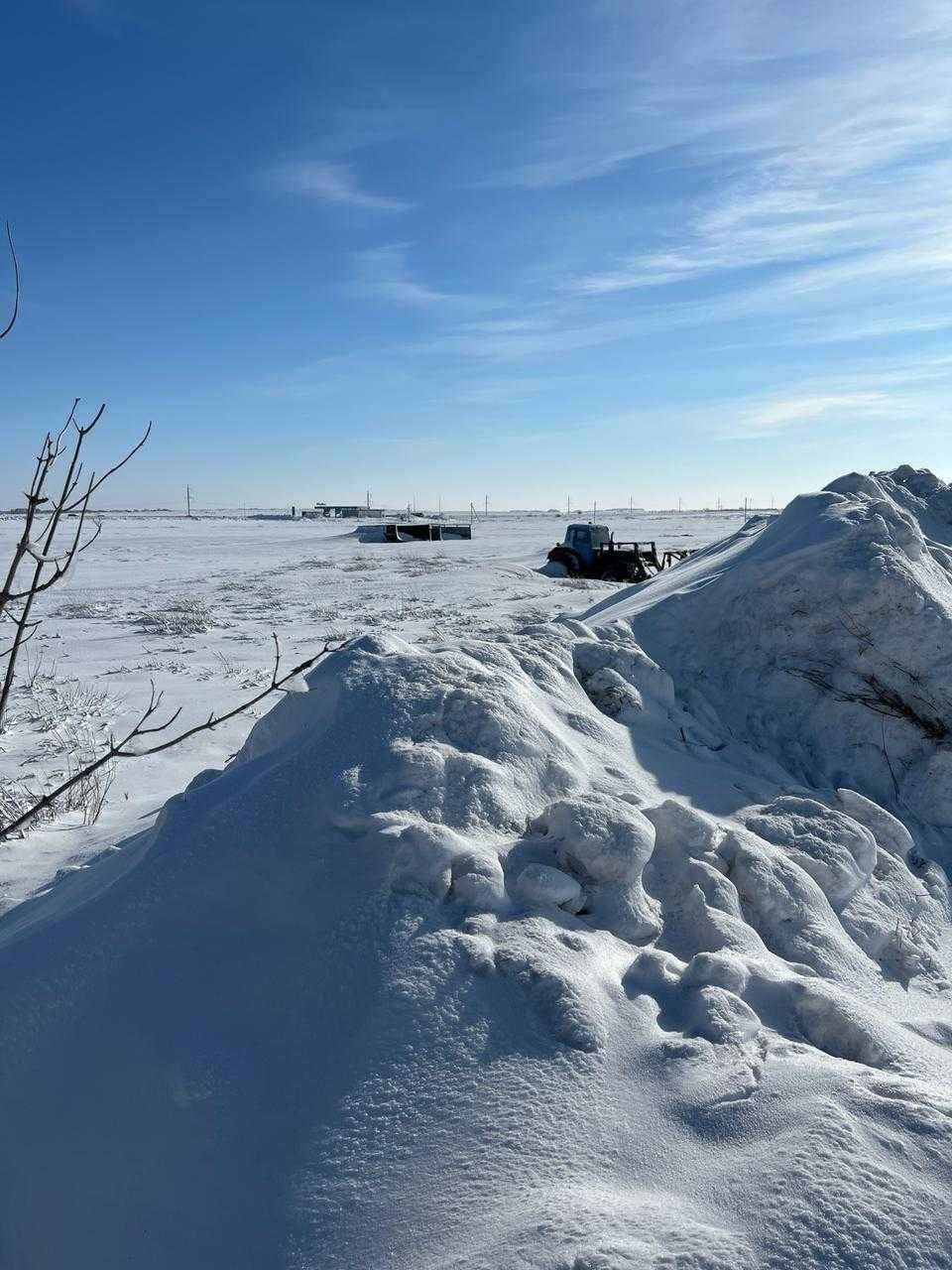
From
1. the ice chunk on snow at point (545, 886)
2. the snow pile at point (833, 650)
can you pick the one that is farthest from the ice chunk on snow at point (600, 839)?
the snow pile at point (833, 650)

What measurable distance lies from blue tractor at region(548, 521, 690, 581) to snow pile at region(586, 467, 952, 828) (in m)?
15.4

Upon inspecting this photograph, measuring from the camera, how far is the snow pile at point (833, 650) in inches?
188

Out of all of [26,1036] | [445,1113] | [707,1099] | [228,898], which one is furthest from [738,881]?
[26,1036]

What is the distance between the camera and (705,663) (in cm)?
540

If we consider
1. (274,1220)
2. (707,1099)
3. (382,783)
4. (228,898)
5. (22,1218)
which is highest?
(382,783)

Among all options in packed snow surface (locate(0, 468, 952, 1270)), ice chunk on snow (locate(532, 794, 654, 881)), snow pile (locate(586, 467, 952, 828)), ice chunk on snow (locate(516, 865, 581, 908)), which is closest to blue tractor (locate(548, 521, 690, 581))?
snow pile (locate(586, 467, 952, 828))

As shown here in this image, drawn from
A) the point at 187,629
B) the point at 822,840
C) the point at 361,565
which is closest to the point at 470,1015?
the point at 822,840

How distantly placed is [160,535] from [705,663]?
41265 mm

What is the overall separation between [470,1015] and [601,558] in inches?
817

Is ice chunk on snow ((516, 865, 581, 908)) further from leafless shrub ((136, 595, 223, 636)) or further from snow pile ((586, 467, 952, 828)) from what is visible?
leafless shrub ((136, 595, 223, 636))

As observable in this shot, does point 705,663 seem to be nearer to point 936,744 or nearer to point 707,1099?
point 936,744

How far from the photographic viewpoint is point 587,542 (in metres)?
22.8

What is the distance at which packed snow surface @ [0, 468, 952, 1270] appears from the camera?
5.60ft

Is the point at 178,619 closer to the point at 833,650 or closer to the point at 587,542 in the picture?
the point at 833,650
